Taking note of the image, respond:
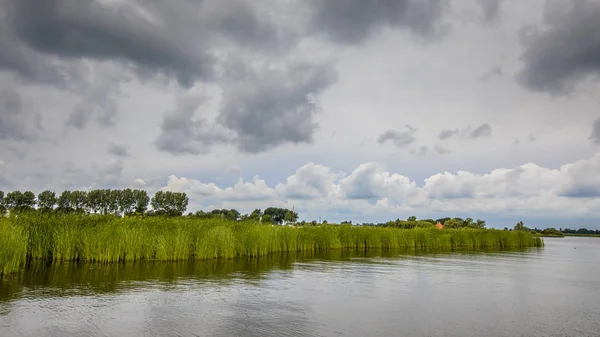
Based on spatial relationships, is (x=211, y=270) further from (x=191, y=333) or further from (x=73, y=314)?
(x=191, y=333)

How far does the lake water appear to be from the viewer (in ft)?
29.4

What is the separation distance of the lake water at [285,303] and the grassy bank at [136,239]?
1315mm

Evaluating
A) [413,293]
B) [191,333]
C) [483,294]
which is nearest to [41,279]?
[191,333]

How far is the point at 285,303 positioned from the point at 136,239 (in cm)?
1275

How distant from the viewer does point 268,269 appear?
19.5 m

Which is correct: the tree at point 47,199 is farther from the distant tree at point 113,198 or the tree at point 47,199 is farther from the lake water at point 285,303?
the lake water at point 285,303

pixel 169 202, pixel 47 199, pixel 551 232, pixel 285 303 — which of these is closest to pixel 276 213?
pixel 169 202

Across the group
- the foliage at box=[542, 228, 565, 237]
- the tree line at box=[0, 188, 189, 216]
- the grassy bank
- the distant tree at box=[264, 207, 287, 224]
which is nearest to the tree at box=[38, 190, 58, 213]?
the tree line at box=[0, 188, 189, 216]

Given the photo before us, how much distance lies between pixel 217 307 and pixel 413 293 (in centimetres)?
702

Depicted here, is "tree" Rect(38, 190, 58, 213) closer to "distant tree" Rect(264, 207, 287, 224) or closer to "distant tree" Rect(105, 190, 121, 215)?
"distant tree" Rect(105, 190, 121, 215)

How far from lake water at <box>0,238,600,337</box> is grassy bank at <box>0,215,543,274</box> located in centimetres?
132

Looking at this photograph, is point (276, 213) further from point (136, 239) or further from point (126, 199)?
point (136, 239)

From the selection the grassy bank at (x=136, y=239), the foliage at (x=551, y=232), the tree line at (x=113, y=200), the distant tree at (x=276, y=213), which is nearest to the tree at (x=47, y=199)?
the tree line at (x=113, y=200)

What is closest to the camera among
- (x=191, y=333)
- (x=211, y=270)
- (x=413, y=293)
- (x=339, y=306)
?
(x=191, y=333)
